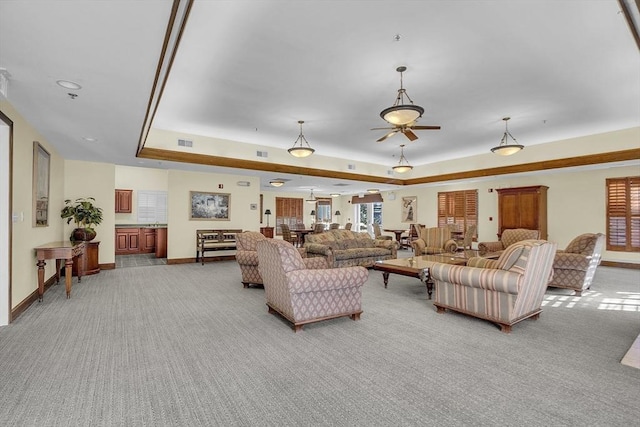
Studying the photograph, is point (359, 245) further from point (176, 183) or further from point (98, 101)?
point (98, 101)

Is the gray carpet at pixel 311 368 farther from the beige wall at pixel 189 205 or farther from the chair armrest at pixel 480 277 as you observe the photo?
the beige wall at pixel 189 205

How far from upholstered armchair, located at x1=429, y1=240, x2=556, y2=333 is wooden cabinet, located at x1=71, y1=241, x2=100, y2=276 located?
6925 millimetres

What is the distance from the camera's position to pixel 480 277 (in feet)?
11.5

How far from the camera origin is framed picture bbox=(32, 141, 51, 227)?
4.66 m

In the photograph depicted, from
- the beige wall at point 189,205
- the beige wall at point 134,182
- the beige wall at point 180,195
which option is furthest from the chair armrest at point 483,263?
the beige wall at point 134,182

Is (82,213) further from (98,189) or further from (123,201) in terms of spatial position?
(123,201)

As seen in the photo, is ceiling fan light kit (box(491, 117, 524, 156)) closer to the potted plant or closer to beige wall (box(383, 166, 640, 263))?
beige wall (box(383, 166, 640, 263))

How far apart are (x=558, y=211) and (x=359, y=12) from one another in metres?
9.06

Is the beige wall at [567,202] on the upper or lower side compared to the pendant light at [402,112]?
lower

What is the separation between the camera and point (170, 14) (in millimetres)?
2037

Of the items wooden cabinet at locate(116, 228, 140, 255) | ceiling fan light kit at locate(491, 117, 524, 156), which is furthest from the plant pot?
ceiling fan light kit at locate(491, 117, 524, 156)

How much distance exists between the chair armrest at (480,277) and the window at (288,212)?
41.2ft

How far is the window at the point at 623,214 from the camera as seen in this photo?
7703mm

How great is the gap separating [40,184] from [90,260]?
92.2 inches
